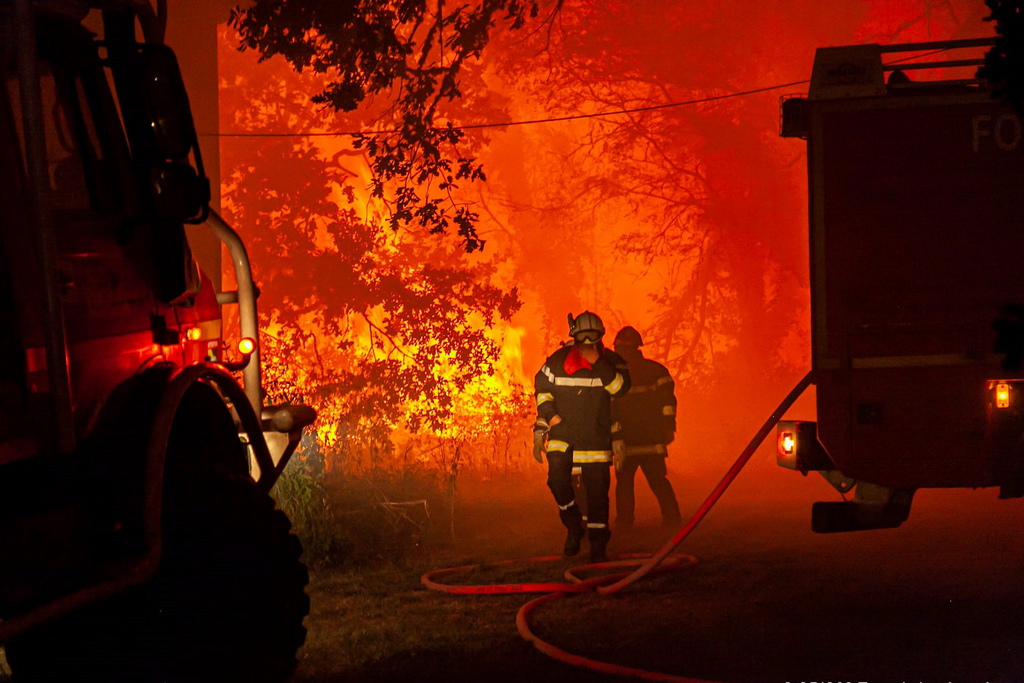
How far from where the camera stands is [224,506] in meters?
4.05

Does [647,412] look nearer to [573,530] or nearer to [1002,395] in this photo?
[573,530]

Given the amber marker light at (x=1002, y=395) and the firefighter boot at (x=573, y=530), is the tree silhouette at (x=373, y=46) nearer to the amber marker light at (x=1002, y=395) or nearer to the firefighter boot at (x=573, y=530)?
the firefighter boot at (x=573, y=530)

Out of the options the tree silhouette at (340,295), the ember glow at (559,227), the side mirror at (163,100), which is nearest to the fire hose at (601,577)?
the side mirror at (163,100)

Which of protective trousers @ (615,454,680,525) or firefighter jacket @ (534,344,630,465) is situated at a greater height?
firefighter jacket @ (534,344,630,465)

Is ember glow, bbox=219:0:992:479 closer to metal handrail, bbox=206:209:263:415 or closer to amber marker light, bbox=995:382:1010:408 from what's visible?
metal handrail, bbox=206:209:263:415

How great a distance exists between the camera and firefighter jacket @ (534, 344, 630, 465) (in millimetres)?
8742

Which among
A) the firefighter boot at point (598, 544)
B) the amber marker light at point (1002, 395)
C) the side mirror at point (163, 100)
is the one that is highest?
the side mirror at point (163, 100)

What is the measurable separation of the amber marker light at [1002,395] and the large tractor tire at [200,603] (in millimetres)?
4148

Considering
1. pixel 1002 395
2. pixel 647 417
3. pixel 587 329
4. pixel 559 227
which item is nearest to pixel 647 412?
pixel 647 417

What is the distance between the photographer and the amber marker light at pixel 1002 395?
21.5 feet

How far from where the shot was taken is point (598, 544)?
8672 millimetres

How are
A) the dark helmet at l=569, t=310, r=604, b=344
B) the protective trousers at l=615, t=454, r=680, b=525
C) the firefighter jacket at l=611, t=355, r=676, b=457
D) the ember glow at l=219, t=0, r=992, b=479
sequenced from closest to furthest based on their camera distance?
1. the dark helmet at l=569, t=310, r=604, b=344
2. the firefighter jacket at l=611, t=355, r=676, b=457
3. the protective trousers at l=615, t=454, r=680, b=525
4. the ember glow at l=219, t=0, r=992, b=479

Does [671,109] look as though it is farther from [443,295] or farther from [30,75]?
[30,75]

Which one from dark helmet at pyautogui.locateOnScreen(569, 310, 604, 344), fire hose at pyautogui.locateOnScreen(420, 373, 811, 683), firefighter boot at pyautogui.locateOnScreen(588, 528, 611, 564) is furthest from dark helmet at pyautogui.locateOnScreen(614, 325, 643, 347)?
fire hose at pyautogui.locateOnScreen(420, 373, 811, 683)
